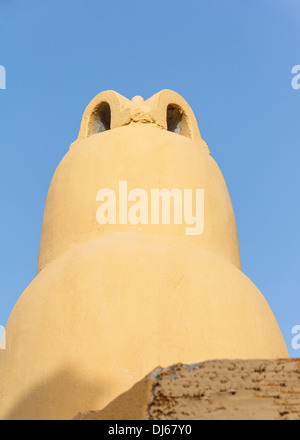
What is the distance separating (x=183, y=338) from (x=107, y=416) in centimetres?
171

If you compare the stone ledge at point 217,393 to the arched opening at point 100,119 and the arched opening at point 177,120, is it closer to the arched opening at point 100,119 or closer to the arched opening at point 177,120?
the arched opening at point 177,120

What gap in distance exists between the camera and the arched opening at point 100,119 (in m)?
10.1

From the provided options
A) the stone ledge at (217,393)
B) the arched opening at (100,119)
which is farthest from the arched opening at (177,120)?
the stone ledge at (217,393)

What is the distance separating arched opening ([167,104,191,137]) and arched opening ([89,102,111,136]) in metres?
1.11

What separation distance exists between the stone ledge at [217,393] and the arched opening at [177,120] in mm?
5718

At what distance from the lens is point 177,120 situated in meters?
10.3

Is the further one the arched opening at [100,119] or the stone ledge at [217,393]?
the arched opening at [100,119]

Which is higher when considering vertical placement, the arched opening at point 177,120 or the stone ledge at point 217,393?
the arched opening at point 177,120

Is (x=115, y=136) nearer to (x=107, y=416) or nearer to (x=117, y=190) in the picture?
(x=117, y=190)

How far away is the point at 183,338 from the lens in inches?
250

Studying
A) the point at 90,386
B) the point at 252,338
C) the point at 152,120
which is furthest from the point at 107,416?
the point at 152,120
